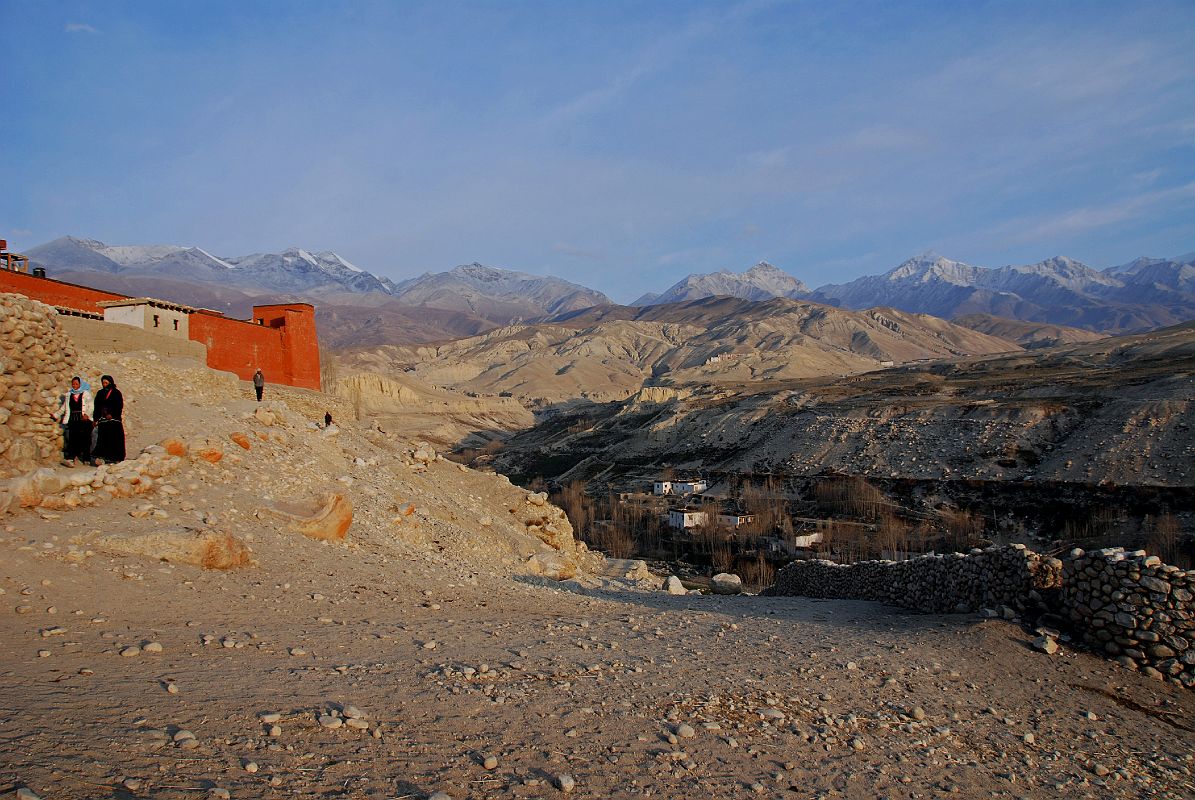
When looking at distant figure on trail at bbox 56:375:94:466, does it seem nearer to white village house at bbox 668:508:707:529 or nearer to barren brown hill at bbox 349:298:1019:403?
white village house at bbox 668:508:707:529

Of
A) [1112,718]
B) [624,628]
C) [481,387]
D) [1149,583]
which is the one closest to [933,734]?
[1112,718]

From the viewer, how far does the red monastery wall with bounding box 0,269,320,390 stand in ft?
66.3

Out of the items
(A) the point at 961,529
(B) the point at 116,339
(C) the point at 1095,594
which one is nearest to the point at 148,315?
(B) the point at 116,339

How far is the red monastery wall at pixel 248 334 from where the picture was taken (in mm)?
20219

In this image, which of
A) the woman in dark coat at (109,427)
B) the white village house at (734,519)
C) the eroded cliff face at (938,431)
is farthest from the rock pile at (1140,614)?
the eroded cliff face at (938,431)

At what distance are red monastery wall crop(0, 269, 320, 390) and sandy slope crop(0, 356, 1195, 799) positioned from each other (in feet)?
38.3

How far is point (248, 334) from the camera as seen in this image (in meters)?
24.1

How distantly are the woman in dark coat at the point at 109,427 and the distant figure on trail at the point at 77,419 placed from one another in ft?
0.42

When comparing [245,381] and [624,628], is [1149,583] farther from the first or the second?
[245,381]

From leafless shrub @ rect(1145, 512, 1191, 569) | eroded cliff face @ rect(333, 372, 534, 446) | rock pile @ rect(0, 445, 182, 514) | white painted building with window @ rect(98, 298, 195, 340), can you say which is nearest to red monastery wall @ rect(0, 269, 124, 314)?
white painted building with window @ rect(98, 298, 195, 340)

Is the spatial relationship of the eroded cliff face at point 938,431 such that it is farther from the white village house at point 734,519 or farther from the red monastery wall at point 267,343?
the red monastery wall at point 267,343

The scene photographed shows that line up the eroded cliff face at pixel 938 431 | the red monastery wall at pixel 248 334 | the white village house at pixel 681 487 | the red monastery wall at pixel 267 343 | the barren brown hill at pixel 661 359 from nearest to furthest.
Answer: the red monastery wall at pixel 248 334
the red monastery wall at pixel 267 343
the eroded cliff face at pixel 938 431
the white village house at pixel 681 487
the barren brown hill at pixel 661 359

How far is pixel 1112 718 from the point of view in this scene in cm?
777

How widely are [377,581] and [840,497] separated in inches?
1546
